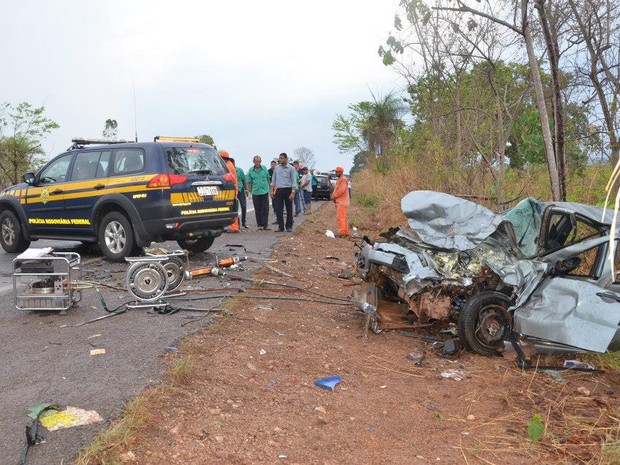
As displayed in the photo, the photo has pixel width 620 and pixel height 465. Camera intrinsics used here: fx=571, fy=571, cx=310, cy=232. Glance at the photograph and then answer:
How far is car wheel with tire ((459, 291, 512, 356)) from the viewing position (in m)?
5.57

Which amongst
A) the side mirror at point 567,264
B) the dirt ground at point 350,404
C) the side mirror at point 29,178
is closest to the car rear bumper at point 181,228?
the dirt ground at point 350,404

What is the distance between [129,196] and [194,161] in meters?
1.16

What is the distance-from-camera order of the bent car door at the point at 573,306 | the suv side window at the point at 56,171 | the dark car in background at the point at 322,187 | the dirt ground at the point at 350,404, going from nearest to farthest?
the dirt ground at the point at 350,404 < the bent car door at the point at 573,306 < the suv side window at the point at 56,171 < the dark car in background at the point at 322,187

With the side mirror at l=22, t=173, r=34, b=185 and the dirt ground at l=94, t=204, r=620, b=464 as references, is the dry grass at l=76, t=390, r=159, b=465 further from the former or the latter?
the side mirror at l=22, t=173, r=34, b=185

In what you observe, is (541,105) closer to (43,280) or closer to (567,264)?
(567,264)

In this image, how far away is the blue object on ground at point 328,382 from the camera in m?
4.50

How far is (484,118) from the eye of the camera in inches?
615

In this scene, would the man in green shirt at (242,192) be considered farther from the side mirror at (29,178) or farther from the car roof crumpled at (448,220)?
the car roof crumpled at (448,220)

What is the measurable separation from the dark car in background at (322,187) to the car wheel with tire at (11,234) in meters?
24.5

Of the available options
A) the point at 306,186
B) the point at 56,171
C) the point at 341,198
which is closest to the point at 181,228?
the point at 56,171

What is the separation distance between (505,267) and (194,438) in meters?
3.69

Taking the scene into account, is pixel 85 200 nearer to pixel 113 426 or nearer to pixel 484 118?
pixel 113 426

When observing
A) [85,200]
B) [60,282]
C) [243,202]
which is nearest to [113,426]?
[60,282]

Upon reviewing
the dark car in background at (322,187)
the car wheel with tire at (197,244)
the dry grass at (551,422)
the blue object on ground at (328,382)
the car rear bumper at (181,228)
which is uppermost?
the dark car in background at (322,187)
